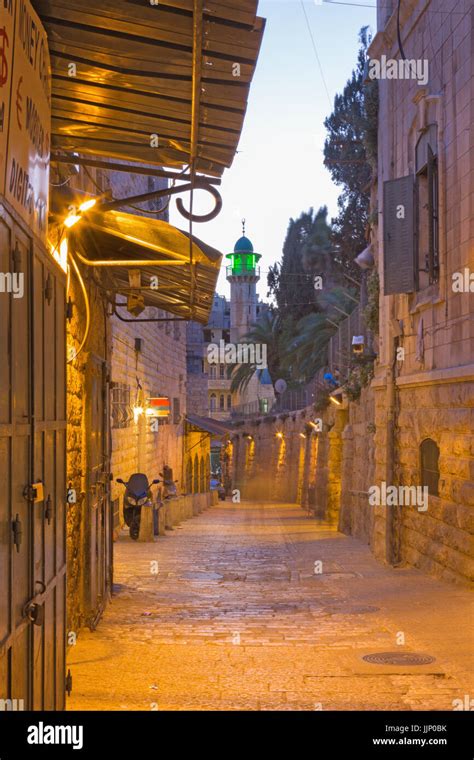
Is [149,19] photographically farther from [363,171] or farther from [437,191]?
[363,171]

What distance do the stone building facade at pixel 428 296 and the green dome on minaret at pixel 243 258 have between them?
78542 millimetres

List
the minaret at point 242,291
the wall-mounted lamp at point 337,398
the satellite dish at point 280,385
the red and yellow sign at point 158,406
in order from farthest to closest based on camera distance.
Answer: the minaret at point 242,291 < the satellite dish at point 280,385 < the wall-mounted lamp at point 337,398 < the red and yellow sign at point 158,406

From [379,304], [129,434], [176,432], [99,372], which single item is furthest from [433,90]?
[176,432]

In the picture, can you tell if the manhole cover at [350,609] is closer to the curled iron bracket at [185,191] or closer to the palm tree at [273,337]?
the curled iron bracket at [185,191]

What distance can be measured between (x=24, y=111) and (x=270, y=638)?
6.04m

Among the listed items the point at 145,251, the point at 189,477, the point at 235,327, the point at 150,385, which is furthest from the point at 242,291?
the point at 145,251

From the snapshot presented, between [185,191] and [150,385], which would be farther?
[150,385]

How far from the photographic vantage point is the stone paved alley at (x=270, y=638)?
6.57 metres

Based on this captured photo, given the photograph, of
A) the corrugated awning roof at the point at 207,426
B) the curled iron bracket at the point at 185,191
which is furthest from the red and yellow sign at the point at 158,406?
the curled iron bracket at the point at 185,191

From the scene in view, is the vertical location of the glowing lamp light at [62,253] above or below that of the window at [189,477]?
above

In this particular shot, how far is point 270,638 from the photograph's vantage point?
349 inches

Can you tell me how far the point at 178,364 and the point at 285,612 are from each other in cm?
2451

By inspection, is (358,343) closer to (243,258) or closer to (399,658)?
(399,658)

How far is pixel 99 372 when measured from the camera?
32.5 feet
